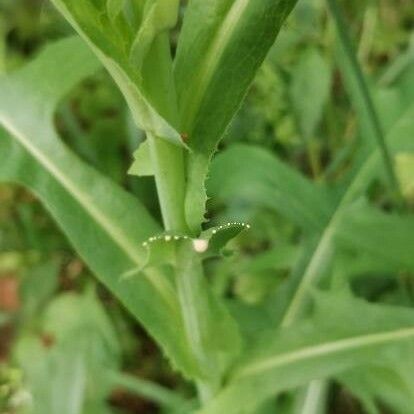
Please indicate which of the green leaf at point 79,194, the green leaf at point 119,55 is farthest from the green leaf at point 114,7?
the green leaf at point 79,194

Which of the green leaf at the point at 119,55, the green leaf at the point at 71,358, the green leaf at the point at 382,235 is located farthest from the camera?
the green leaf at the point at 71,358

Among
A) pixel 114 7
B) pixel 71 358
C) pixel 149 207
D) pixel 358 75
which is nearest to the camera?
pixel 114 7

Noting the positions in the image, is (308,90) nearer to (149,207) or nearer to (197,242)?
(149,207)

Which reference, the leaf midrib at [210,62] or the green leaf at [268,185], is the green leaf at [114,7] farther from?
the green leaf at [268,185]

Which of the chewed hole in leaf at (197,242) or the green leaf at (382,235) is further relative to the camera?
the green leaf at (382,235)

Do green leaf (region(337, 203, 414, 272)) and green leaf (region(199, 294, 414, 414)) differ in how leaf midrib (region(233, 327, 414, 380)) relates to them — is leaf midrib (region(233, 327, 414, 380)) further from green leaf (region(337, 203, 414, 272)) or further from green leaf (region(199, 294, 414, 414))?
green leaf (region(337, 203, 414, 272))

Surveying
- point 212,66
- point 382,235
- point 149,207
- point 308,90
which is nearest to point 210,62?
point 212,66
